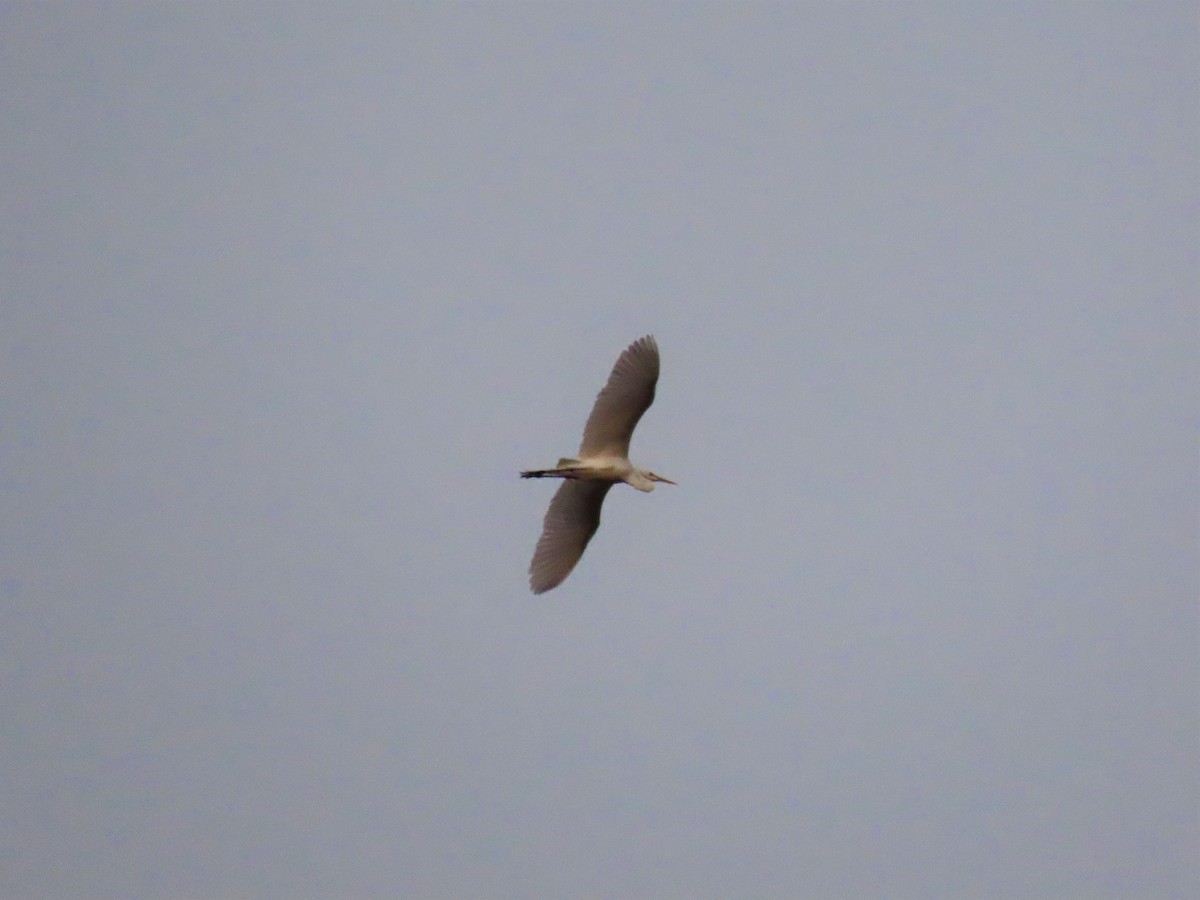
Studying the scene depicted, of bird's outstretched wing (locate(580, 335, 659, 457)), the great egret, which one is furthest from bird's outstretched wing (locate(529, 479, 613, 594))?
bird's outstretched wing (locate(580, 335, 659, 457))

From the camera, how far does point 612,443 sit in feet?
93.0

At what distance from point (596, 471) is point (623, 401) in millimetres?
1118

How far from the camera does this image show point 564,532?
29.2 meters

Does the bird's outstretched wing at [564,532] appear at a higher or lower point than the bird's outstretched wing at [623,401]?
lower

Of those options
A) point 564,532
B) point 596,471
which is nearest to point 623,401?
point 596,471

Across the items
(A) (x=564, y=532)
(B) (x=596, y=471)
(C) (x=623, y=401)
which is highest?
(C) (x=623, y=401)

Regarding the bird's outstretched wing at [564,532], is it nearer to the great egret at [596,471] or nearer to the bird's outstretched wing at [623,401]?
the great egret at [596,471]

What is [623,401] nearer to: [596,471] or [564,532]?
[596,471]

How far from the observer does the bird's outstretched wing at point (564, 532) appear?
95.0 feet

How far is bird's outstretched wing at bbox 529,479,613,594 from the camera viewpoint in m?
29.0

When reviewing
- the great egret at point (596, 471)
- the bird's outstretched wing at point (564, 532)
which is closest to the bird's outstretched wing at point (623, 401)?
the great egret at point (596, 471)

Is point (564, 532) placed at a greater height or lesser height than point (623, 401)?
lesser

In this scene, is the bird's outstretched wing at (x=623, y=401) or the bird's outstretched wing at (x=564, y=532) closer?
the bird's outstretched wing at (x=623, y=401)

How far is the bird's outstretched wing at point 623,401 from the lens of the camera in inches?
1071
